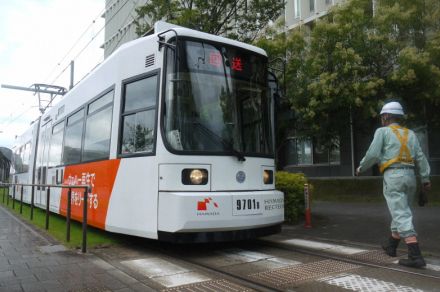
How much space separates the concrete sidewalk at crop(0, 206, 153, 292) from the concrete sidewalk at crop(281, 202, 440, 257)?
381 centimetres

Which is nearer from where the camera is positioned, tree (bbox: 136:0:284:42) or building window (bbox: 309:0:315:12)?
tree (bbox: 136:0:284:42)

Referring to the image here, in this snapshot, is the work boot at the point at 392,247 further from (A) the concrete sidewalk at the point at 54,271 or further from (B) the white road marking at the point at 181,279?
(A) the concrete sidewalk at the point at 54,271

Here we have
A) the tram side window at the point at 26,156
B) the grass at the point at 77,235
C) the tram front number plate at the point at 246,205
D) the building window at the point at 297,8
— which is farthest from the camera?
the building window at the point at 297,8

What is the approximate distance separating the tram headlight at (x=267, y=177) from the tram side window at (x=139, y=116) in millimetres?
1830

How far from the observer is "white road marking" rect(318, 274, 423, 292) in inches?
180

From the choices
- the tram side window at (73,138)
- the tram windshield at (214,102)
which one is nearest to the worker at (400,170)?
the tram windshield at (214,102)

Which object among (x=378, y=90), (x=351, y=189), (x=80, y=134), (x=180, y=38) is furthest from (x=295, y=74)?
(x=180, y=38)

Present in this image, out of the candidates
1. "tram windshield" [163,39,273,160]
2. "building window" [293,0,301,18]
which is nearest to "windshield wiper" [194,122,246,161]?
"tram windshield" [163,39,273,160]

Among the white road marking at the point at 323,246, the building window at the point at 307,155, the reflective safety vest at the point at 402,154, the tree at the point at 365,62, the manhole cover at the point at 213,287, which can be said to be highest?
the tree at the point at 365,62

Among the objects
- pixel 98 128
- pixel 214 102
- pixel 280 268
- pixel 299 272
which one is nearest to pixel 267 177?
pixel 214 102

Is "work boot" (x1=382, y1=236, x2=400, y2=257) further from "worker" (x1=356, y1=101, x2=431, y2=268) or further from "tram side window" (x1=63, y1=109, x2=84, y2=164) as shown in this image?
"tram side window" (x1=63, y1=109, x2=84, y2=164)

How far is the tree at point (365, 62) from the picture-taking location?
43.9 feet

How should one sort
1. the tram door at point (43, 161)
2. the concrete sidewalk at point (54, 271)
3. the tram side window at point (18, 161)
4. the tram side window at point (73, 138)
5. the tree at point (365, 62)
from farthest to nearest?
the tram side window at point (18, 161)
the tree at point (365, 62)
the tram door at point (43, 161)
the tram side window at point (73, 138)
the concrete sidewalk at point (54, 271)

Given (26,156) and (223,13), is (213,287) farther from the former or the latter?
(26,156)
